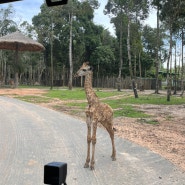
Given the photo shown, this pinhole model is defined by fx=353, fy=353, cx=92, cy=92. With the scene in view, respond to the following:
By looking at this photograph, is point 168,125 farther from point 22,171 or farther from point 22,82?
point 22,82

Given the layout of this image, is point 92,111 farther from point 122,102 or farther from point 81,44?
point 81,44

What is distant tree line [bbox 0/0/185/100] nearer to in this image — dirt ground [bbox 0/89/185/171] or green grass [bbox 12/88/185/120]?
green grass [bbox 12/88/185/120]

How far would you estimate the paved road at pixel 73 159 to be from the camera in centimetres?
624

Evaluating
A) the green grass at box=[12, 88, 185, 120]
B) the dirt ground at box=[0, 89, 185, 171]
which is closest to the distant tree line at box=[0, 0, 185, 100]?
the green grass at box=[12, 88, 185, 120]

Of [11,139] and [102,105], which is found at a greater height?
[102,105]

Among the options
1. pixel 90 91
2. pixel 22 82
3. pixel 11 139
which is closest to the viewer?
pixel 90 91

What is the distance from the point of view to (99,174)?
6.54 m

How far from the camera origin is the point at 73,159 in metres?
7.59

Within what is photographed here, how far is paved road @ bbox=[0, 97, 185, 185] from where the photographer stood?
6.24 m

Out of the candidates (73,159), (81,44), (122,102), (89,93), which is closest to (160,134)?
(73,159)

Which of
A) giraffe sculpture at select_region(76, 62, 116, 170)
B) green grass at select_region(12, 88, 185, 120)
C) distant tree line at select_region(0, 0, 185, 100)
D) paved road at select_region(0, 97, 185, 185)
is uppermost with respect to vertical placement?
distant tree line at select_region(0, 0, 185, 100)

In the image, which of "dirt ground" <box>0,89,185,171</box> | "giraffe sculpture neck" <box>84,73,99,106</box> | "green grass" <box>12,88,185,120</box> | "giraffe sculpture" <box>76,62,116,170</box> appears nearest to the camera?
"giraffe sculpture" <box>76,62,116,170</box>

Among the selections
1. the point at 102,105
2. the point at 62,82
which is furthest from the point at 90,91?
the point at 62,82

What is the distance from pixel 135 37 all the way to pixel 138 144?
2534 cm
